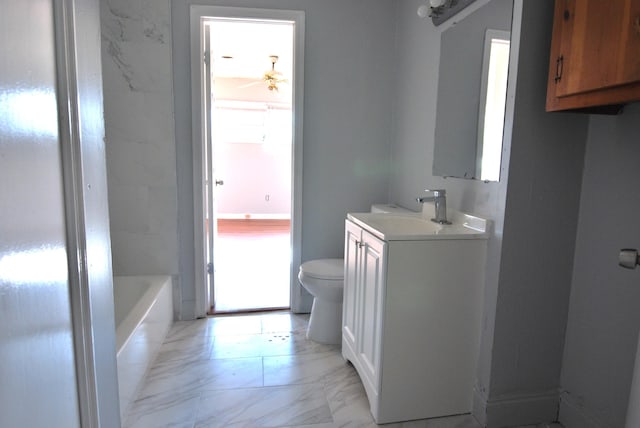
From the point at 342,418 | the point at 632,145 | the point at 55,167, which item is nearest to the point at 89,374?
the point at 55,167

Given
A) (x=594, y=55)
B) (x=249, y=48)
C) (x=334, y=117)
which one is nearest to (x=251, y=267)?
(x=334, y=117)

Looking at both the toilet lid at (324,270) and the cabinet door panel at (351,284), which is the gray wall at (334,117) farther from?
the cabinet door panel at (351,284)

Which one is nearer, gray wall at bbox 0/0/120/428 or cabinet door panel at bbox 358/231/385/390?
gray wall at bbox 0/0/120/428

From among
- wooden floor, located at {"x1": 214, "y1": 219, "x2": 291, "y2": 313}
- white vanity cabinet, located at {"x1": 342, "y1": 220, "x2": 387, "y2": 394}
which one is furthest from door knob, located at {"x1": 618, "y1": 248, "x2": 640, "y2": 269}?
wooden floor, located at {"x1": 214, "y1": 219, "x2": 291, "y2": 313}

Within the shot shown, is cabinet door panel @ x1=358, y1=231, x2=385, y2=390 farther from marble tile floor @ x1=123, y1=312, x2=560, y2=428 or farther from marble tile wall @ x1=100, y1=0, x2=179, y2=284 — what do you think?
marble tile wall @ x1=100, y1=0, x2=179, y2=284

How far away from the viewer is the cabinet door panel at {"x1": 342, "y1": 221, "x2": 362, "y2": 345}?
78.3 inches

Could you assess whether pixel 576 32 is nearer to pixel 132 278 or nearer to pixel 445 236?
pixel 445 236

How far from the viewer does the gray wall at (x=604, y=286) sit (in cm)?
140

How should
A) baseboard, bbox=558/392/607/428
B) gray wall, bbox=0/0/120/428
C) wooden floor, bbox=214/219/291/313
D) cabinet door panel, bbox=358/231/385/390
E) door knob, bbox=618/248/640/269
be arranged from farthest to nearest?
wooden floor, bbox=214/219/291/313 → cabinet door panel, bbox=358/231/385/390 → baseboard, bbox=558/392/607/428 → door knob, bbox=618/248/640/269 → gray wall, bbox=0/0/120/428

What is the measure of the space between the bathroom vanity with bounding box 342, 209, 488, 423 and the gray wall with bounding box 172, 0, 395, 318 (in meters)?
1.05

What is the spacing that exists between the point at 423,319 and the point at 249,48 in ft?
13.1

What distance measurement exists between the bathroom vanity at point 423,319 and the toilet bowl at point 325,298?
1.76 ft

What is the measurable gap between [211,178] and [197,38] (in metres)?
0.89

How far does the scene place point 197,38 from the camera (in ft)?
8.32
